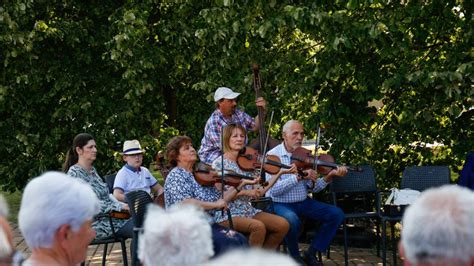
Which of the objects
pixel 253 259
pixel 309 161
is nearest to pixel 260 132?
pixel 309 161


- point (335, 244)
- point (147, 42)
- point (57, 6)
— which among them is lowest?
point (335, 244)

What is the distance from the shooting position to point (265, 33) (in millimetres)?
8070

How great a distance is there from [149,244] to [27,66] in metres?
9.27

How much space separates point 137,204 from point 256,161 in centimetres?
137

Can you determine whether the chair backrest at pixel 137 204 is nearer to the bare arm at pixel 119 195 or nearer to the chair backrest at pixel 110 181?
the bare arm at pixel 119 195

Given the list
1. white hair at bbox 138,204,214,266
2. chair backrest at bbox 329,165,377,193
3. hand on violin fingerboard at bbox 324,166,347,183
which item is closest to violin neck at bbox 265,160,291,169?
hand on violin fingerboard at bbox 324,166,347,183

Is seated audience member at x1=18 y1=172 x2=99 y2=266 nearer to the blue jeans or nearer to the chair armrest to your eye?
the chair armrest

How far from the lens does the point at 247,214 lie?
715 centimetres

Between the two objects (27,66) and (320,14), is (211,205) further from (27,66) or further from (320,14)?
(27,66)

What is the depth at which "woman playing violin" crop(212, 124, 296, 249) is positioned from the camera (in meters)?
6.96

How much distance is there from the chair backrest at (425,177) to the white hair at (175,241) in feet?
19.0

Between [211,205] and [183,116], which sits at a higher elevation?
[183,116]

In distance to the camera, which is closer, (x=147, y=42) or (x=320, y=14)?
(x=320, y=14)

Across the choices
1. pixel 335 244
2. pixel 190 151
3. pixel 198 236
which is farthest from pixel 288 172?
pixel 198 236
